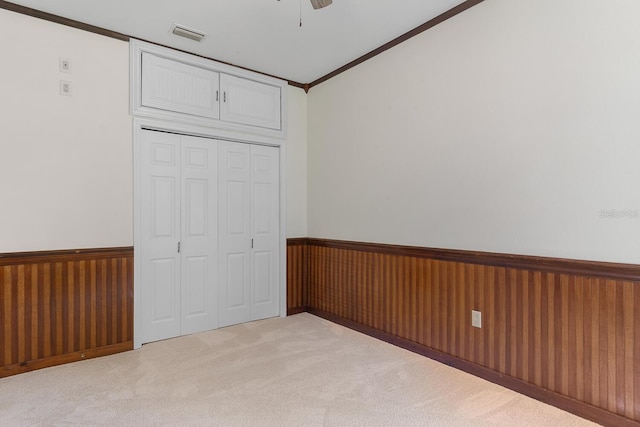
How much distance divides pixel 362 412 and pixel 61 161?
9.81 ft

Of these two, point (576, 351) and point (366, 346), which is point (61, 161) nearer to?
point (366, 346)

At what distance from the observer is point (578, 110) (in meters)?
2.18

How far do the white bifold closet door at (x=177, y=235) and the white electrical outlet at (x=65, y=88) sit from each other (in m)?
0.64

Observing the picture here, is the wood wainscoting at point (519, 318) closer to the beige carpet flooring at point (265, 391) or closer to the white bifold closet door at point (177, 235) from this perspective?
the beige carpet flooring at point (265, 391)

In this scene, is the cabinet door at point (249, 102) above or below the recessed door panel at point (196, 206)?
above

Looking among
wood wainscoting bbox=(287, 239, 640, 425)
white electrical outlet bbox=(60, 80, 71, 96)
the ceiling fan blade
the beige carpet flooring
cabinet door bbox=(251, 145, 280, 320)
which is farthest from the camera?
cabinet door bbox=(251, 145, 280, 320)

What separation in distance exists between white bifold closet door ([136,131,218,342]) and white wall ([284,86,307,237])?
0.94 m

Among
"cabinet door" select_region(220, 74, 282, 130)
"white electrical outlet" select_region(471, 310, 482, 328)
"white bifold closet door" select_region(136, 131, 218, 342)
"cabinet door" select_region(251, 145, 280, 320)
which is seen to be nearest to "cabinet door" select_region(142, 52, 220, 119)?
"cabinet door" select_region(220, 74, 282, 130)

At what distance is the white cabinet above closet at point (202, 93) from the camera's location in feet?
10.9

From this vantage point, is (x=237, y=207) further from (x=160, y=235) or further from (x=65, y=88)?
(x=65, y=88)

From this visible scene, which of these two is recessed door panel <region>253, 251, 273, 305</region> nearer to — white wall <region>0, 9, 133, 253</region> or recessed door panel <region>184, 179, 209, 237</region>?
recessed door panel <region>184, 179, 209, 237</region>

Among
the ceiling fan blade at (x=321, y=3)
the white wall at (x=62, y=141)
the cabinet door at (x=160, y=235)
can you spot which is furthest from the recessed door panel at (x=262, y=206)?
the ceiling fan blade at (x=321, y=3)

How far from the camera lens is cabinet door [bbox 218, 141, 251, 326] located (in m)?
3.84

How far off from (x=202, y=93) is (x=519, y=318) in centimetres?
344
